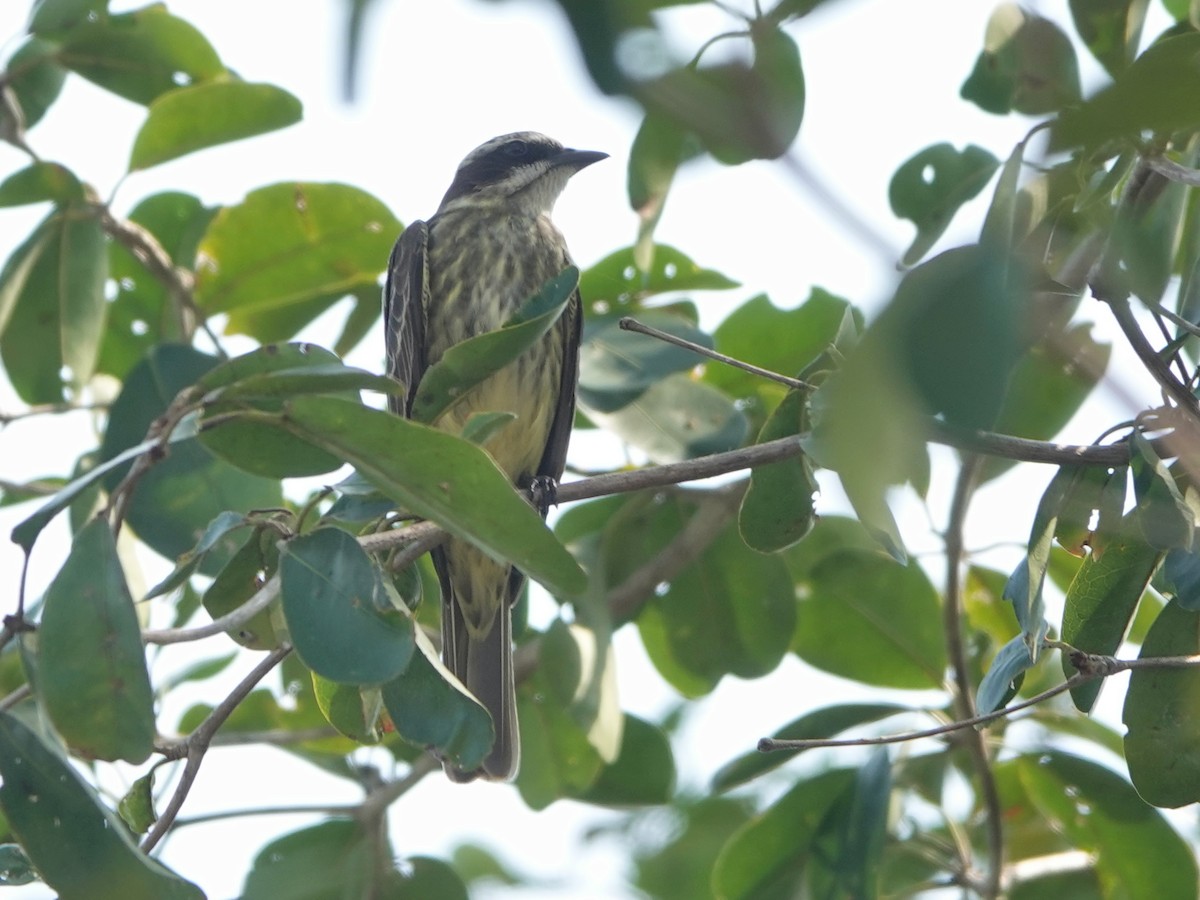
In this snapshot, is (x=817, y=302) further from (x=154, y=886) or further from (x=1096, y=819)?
(x=154, y=886)

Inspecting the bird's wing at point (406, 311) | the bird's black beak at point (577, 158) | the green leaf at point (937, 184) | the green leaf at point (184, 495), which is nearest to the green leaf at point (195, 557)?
the green leaf at point (184, 495)

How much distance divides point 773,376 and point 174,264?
2959mm

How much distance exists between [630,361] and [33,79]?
212 cm

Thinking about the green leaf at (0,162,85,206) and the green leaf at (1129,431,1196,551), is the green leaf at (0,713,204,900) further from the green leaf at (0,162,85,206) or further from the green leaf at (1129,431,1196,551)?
the green leaf at (0,162,85,206)

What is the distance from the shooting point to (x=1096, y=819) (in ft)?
12.2

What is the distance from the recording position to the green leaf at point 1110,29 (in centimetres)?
305

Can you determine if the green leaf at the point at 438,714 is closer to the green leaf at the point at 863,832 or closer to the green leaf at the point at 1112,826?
the green leaf at the point at 863,832

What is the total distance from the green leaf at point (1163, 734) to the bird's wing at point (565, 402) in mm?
2564

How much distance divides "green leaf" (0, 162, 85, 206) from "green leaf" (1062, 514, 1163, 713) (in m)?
3.23

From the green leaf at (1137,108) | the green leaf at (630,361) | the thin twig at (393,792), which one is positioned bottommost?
the thin twig at (393,792)

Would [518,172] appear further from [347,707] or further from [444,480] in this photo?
[444,480]

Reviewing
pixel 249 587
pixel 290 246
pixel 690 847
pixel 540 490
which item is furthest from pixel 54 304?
pixel 690 847

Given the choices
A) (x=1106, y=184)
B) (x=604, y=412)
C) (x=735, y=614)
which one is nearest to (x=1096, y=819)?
(x=735, y=614)

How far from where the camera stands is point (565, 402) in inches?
190
